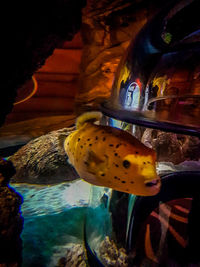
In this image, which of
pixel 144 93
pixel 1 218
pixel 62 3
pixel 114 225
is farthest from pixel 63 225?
pixel 62 3

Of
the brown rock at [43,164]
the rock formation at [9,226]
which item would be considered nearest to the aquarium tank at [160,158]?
the rock formation at [9,226]

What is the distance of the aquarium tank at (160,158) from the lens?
1173mm

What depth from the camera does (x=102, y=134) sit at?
107 centimetres

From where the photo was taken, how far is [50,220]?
178 cm

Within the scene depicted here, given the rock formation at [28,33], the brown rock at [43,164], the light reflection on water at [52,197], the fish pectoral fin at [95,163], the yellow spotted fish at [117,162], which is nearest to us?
the yellow spotted fish at [117,162]

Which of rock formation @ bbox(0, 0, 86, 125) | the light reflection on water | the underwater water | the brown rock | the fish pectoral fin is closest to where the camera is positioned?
the fish pectoral fin

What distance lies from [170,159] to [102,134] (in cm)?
74

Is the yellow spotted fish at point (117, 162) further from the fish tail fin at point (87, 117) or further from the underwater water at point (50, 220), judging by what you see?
the underwater water at point (50, 220)

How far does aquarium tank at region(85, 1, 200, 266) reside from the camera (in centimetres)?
117

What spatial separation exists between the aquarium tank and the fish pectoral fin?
31 centimetres

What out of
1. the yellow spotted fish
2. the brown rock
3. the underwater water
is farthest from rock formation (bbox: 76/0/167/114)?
the yellow spotted fish

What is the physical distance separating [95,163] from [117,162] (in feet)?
0.46

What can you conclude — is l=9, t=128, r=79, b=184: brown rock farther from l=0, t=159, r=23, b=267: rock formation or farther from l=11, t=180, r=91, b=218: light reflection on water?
l=0, t=159, r=23, b=267: rock formation

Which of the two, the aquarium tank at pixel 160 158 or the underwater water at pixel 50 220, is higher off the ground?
the aquarium tank at pixel 160 158
